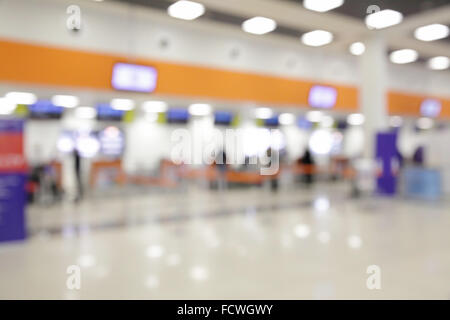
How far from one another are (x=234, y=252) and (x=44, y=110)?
28.5ft

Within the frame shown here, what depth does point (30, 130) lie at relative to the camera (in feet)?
36.1

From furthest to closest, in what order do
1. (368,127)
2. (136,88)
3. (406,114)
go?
1. (406,114)
2. (368,127)
3. (136,88)

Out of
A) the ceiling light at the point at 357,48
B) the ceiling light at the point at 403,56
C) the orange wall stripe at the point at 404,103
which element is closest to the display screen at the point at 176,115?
the ceiling light at the point at 357,48

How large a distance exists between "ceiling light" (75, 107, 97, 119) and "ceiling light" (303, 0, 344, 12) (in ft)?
23.6

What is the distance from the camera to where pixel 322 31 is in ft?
30.7

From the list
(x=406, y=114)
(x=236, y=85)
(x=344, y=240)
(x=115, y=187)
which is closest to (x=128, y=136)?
(x=115, y=187)

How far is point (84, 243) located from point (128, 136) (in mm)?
7585

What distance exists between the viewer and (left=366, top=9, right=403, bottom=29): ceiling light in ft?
26.2

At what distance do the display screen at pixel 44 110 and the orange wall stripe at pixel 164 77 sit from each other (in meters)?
3.80

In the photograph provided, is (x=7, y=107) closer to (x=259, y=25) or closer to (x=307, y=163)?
(x=259, y=25)

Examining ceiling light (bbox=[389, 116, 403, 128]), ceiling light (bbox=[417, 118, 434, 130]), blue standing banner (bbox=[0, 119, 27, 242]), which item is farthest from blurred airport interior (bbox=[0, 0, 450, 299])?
ceiling light (bbox=[417, 118, 434, 130])
